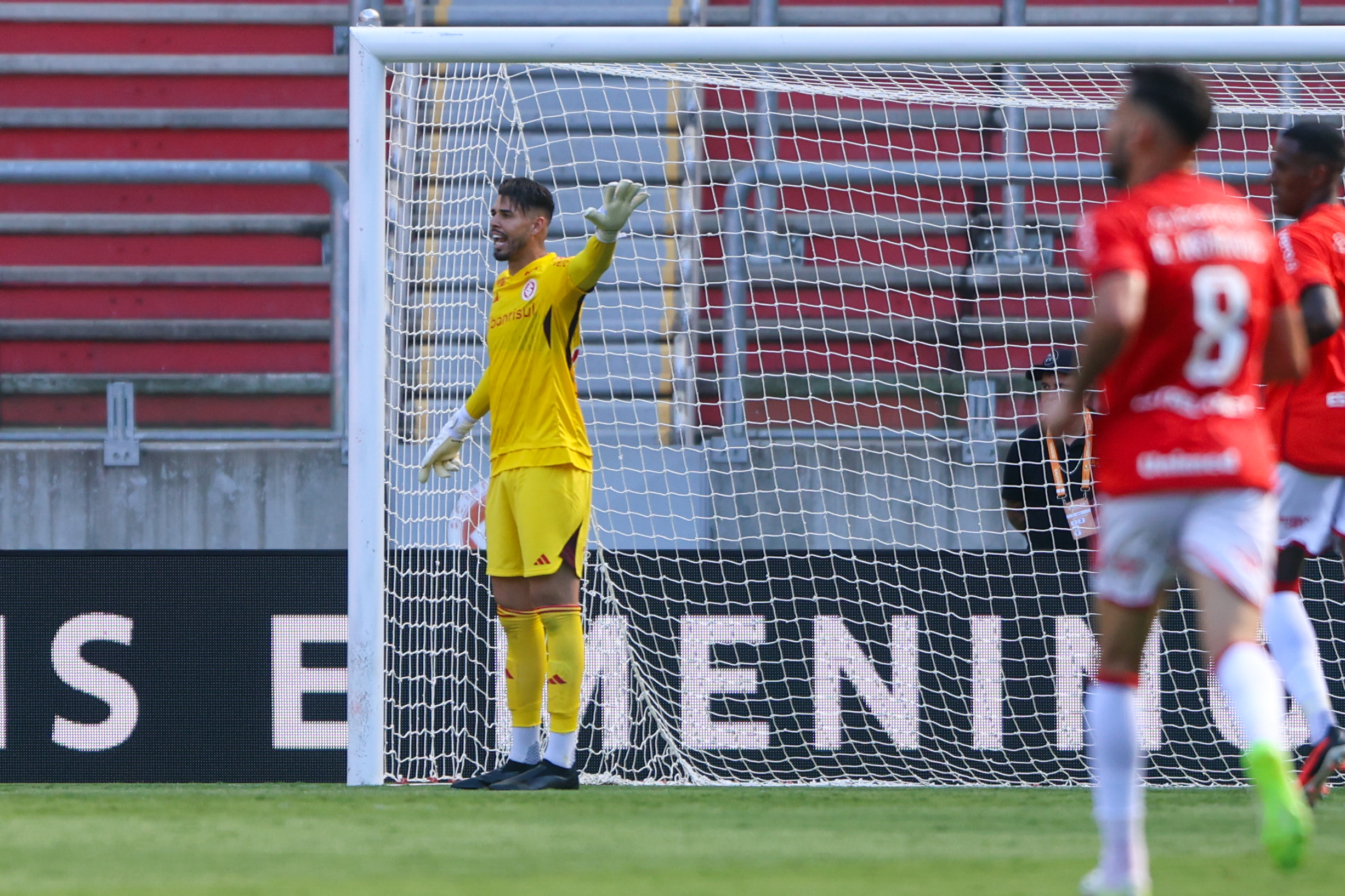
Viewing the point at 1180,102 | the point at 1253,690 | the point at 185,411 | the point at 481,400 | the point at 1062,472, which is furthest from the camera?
the point at 185,411

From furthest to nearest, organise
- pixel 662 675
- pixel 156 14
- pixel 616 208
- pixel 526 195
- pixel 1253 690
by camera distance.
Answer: pixel 156 14, pixel 662 675, pixel 526 195, pixel 616 208, pixel 1253 690

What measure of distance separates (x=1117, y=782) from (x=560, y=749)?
2553 mm

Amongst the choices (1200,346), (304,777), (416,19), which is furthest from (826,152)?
(1200,346)

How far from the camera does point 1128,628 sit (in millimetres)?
2773

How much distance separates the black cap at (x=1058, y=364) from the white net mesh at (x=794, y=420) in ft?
1.75

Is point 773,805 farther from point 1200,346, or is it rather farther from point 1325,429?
point 1200,346

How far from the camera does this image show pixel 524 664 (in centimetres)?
499

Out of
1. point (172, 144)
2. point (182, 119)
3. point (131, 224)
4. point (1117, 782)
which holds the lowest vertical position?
point (1117, 782)

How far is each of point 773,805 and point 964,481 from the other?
2587 mm

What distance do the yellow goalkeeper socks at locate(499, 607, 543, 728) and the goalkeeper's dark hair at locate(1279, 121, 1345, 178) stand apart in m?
2.61

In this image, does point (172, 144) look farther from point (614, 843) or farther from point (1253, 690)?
point (1253, 690)

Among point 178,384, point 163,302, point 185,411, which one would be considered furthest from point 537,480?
point 163,302

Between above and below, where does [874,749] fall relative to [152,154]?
below

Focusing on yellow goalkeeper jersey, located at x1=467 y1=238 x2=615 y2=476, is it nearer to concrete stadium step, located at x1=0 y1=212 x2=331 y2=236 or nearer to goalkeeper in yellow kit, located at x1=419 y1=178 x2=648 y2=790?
goalkeeper in yellow kit, located at x1=419 y1=178 x2=648 y2=790
